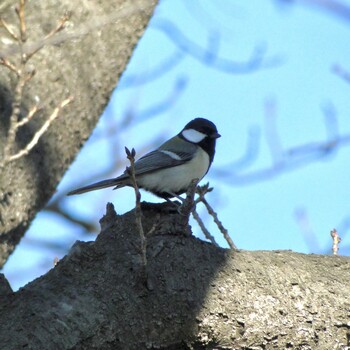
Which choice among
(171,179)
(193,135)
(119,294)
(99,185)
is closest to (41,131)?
(119,294)

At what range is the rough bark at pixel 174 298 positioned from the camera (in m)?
1.61

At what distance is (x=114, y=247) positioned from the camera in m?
1.82

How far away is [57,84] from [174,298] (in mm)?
827

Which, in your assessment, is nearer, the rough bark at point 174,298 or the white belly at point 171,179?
the rough bark at point 174,298

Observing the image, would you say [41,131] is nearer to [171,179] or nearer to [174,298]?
[174,298]

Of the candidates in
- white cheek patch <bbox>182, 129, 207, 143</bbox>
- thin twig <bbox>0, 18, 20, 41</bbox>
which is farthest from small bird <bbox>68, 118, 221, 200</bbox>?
thin twig <bbox>0, 18, 20, 41</bbox>

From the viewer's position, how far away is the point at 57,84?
2.23 m

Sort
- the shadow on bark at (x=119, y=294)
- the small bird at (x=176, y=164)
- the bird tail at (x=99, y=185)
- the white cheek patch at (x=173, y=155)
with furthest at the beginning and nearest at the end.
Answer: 1. the white cheek patch at (x=173, y=155)
2. the small bird at (x=176, y=164)
3. the bird tail at (x=99, y=185)
4. the shadow on bark at (x=119, y=294)

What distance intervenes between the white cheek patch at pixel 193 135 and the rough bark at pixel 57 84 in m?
2.04

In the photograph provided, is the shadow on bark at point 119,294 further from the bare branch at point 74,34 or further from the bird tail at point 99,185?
the bird tail at point 99,185

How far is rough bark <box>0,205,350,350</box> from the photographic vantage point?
1.61 meters

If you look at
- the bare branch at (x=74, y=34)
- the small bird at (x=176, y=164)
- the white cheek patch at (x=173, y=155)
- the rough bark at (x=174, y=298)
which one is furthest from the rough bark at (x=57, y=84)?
the white cheek patch at (x=173, y=155)

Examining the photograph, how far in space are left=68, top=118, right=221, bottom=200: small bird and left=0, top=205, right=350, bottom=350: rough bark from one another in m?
1.72

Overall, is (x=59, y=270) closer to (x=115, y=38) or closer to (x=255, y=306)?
(x=255, y=306)
